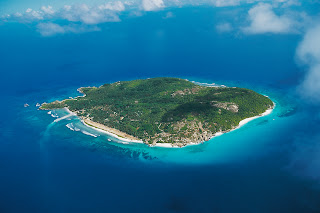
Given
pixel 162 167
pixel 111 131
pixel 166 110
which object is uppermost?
pixel 166 110

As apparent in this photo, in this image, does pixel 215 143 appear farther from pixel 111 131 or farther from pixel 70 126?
pixel 70 126

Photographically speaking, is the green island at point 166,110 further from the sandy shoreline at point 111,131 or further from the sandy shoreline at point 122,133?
the sandy shoreline at point 122,133

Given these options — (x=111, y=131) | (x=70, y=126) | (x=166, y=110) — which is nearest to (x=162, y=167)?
(x=111, y=131)

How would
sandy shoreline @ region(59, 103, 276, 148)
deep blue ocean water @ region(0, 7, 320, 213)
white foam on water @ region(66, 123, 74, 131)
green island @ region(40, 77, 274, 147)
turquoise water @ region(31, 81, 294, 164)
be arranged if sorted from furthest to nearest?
white foam on water @ region(66, 123, 74, 131)
green island @ region(40, 77, 274, 147)
sandy shoreline @ region(59, 103, 276, 148)
turquoise water @ region(31, 81, 294, 164)
deep blue ocean water @ region(0, 7, 320, 213)

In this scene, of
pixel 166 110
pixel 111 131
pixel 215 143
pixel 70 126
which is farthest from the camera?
pixel 166 110

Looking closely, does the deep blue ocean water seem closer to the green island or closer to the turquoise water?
the turquoise water

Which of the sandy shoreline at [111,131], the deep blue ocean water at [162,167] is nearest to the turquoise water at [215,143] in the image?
the deep blue ocean water at [162,167]

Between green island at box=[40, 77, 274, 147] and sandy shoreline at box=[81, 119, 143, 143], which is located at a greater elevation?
green island at box=[40, 77, 274, 147]

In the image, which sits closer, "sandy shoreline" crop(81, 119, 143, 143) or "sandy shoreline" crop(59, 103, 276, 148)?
"sandy shoreline" crop(59, 103, 276, 148)

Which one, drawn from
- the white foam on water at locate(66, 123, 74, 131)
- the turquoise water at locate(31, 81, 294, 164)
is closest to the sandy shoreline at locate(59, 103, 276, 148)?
the turquoise water at locate(31, 81, 294, 164)
